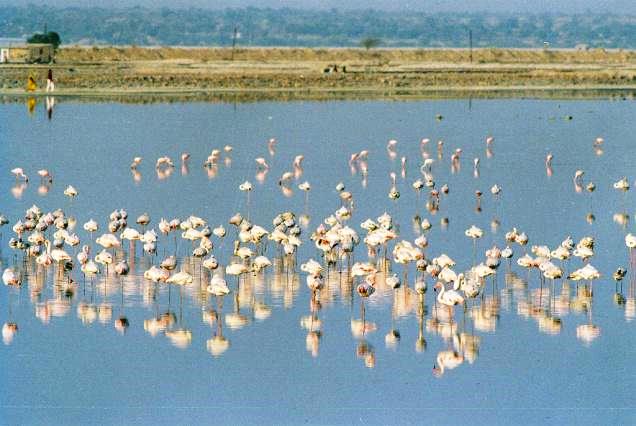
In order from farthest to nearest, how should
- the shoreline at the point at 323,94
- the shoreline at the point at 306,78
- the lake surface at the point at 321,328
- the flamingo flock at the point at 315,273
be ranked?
the shoreline at the point at 306,78, the shoreline at the point at 323,94, the flamingo flock at the point at 315,273, the lake surface at the point at 321,328

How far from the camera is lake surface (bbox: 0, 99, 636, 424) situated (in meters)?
13.5

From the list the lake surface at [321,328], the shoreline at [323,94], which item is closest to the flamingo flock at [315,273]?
the lake surface at [321,328]

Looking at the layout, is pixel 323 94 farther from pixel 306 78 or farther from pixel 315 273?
pixel 315 273

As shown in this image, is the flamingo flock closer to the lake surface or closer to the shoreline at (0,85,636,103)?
the lake surface

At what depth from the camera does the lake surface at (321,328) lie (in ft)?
44.2

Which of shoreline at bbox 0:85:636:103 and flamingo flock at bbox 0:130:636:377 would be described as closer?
flamingo flock at bbox 0:130:636:377

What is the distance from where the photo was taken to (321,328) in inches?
631

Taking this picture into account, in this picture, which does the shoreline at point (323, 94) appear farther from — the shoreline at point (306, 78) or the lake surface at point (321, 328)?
the lake surface at point (321, 328)

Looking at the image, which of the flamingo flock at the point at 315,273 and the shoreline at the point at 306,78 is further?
the shoreline at the point at 306,78

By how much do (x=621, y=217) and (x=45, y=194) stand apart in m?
10.0

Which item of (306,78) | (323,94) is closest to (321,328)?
(323,94)

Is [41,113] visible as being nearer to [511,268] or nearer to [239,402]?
[511,268]

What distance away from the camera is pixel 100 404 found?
13.5 m

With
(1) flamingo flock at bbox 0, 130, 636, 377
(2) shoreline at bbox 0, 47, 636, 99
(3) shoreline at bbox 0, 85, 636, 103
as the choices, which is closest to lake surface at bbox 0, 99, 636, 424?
(1) flamingo flock at bbox 0, 130, 636, 377
